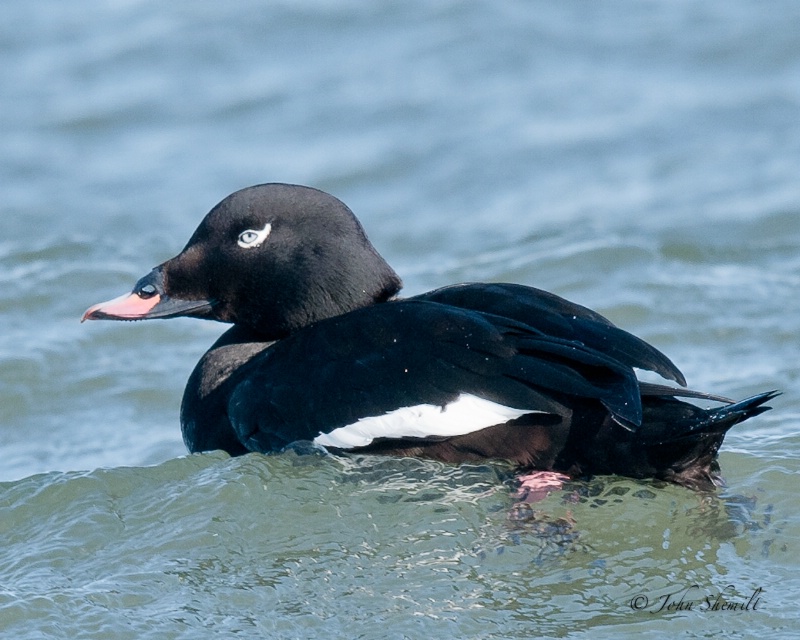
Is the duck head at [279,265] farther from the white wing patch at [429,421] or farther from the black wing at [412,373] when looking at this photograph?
the white wing patch at [429,421]

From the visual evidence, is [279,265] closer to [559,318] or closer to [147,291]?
[147,291]

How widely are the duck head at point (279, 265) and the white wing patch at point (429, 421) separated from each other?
72cm

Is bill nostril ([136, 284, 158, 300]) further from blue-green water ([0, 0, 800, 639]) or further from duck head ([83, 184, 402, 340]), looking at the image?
blue-green water ([0, 0, 800, 639])

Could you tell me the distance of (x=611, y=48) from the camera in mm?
10461

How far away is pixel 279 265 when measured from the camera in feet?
16.5

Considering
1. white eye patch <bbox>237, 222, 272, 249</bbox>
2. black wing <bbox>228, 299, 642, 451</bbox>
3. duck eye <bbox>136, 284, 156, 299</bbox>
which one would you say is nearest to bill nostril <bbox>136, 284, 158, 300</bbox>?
duck eye <bbox>136, 284, 156, 299</bbox>

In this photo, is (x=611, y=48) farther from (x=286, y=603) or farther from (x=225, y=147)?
(x=286, y=603)

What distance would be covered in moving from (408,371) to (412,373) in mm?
17

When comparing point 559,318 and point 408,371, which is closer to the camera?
point 408,371

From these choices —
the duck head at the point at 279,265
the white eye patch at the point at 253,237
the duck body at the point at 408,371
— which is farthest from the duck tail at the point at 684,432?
the white eye patch at the point at 253,237

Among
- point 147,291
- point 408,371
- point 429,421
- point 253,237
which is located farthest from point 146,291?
point 429,421

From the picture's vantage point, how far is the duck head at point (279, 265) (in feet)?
16.4

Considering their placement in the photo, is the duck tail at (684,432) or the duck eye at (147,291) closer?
the duck tail at (684,432)

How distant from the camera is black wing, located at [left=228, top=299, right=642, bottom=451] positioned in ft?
13.8
